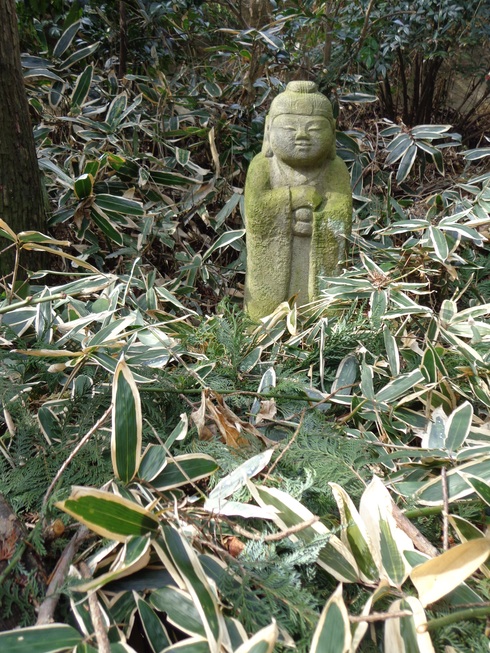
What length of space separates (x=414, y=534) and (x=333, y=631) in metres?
0.21

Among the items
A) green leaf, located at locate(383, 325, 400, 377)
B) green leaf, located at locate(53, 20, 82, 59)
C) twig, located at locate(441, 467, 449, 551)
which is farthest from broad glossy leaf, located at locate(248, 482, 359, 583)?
green leaf, located at locate(53, 20, 82, 59)

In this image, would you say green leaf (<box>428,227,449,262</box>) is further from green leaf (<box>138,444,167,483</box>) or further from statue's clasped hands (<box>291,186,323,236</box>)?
green leaf (<box>138,444,167,483</box>)

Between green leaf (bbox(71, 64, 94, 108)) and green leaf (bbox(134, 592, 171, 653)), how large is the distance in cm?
204

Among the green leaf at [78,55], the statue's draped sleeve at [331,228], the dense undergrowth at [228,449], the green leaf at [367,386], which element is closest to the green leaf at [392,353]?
the dense undergrowth at [228,449]

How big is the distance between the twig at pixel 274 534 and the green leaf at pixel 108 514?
12 centimetres

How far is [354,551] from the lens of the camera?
67cm

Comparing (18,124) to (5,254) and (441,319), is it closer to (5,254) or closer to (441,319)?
Result: (5,254)

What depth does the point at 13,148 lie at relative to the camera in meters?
1.52

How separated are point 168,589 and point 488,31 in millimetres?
2932

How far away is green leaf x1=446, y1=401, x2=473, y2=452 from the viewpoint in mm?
834

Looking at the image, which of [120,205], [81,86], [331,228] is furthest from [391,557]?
[81,86]

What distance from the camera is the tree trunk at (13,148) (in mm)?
1488

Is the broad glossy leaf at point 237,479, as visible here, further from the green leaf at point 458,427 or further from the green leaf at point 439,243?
the green leaf at point 439,243

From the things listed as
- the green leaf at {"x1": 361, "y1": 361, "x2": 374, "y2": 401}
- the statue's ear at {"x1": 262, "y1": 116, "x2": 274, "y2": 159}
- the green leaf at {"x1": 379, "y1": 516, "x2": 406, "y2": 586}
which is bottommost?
the green leaf at {"x1": 361, "y1": 361, "x2": 374, "y2": 401}
